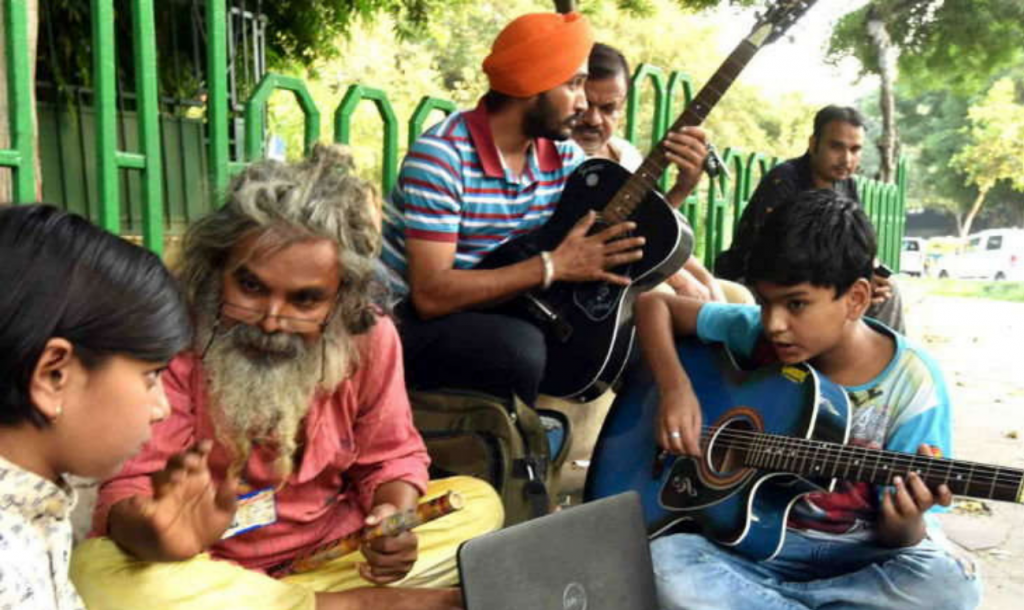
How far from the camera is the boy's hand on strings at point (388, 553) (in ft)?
7.76

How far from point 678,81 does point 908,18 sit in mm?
9315

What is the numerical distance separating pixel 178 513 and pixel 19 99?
1274mm

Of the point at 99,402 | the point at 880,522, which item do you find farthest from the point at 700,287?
the point at 99,402

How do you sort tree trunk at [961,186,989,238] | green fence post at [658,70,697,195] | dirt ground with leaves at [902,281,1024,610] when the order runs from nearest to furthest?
dirt ground with leaves at [902,281,1024,610] → green fence post at [658,70,697,195] → tree trunk at [961,186,989,238]

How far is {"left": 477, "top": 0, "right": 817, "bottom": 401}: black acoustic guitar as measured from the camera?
338 cm

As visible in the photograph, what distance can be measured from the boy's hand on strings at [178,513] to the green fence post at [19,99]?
3.24 ft

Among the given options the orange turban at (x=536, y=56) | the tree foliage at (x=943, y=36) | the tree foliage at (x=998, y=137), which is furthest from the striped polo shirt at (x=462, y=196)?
the tree foliage at (x=998, y=137)

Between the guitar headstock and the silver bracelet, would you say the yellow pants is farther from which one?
the guitar headstock

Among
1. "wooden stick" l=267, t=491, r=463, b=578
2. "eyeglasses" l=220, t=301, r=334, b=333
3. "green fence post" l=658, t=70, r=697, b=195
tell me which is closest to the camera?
"wooden stick" l=267, t=491, r=463, b=578

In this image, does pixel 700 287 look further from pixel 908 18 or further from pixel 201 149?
pixel 908 18

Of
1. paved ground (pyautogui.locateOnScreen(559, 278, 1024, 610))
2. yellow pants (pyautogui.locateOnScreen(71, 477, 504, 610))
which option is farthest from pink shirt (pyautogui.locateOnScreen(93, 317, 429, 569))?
paved ground (pyautogui.locateOnScreen(559, 278, 1024, 610))

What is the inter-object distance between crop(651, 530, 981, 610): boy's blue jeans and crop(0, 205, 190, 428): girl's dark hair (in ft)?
5.14

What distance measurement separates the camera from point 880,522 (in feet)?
8.66

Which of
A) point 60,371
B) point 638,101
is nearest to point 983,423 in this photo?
point 638,101
